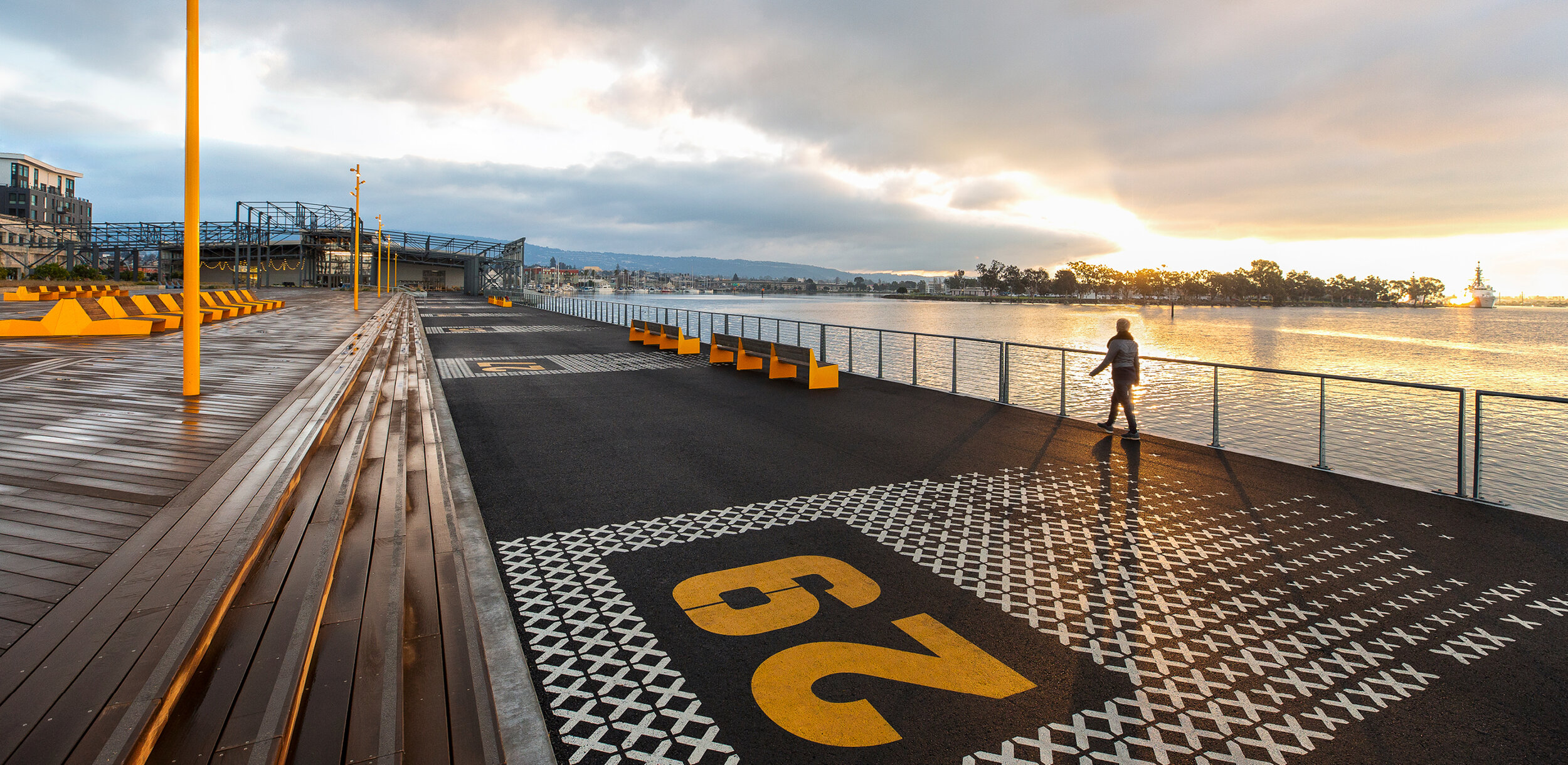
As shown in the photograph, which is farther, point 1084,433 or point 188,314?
point 1084,433

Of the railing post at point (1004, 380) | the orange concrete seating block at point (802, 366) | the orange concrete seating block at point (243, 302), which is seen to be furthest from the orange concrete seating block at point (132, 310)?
the railing post at point (1004, 380)

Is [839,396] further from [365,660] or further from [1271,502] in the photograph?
[365,660]

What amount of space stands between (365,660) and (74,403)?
778 centimetres

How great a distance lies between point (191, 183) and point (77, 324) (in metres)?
12.0

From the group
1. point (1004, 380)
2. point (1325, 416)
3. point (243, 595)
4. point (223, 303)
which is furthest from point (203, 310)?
point (1325, 416)

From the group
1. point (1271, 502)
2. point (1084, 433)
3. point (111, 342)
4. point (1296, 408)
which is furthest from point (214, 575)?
point (1296, 408)

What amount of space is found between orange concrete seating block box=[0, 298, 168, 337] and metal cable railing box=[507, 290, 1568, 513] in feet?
44.5

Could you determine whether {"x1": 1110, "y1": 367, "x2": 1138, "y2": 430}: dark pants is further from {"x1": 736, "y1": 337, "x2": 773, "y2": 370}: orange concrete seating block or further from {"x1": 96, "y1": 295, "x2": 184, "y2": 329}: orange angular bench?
{"x1": 96, "y1": 295, "x2": 184, "y2": 329}: orange angular bench

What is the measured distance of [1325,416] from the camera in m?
10.5

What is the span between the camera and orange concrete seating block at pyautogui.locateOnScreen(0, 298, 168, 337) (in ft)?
52.3

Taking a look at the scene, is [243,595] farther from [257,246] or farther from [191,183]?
[257,246]

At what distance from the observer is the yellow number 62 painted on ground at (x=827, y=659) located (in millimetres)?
3197

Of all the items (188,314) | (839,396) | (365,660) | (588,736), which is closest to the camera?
(588,736)

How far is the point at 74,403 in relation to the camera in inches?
322
